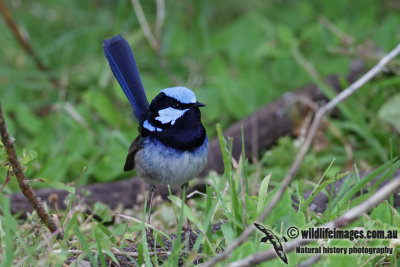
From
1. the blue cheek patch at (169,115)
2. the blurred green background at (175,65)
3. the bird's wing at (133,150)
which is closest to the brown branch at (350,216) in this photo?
the blue cheek patch at (169,115)

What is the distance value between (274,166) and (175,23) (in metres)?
2.28

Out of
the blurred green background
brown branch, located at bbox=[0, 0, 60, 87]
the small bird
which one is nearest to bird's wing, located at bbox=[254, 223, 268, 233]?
the small bird

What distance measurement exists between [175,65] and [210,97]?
3.09ft

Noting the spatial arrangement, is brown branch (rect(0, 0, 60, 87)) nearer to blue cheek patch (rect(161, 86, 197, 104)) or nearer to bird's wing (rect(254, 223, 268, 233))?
blue cheek patch (rect(161, 86, 197, 104))

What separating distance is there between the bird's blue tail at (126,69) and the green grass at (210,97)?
57 cm

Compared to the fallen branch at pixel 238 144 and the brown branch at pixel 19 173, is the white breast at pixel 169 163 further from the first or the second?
the fallen branch at pixel 238 144

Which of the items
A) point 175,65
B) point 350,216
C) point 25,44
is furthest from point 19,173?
point 175,65

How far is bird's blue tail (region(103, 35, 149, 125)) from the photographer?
285 centimetres

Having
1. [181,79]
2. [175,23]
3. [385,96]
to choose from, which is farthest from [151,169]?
[175,23]

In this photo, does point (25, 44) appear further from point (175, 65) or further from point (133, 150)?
point (133, 150)

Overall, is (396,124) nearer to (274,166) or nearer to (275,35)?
(274,166)

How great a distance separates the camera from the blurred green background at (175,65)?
420cm

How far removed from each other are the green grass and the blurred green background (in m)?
0.01

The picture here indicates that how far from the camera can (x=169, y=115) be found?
2.69 metres
